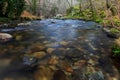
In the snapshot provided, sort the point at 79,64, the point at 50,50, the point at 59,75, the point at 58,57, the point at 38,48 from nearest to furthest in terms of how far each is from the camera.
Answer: the point at 59,75 → the point at 79,64 → the point at 58,57 → the point at 50,50 → the point at 38,48

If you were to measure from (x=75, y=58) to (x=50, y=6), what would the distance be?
21645 mm

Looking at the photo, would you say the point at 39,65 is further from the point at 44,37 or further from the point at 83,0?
the point at 83,0

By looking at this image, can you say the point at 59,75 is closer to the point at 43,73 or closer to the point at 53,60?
the point at 43,73

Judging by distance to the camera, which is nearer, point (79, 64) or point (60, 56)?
point (79, 64)

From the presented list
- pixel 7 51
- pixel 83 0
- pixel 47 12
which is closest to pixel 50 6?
pixel 47 12

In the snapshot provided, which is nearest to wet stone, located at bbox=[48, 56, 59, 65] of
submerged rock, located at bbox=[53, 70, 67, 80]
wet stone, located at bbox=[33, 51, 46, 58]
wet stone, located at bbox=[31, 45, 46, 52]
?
wet stone, located at bbox=[33, 51, 46, 58]

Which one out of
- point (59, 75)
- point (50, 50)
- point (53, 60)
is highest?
point (50, 50)

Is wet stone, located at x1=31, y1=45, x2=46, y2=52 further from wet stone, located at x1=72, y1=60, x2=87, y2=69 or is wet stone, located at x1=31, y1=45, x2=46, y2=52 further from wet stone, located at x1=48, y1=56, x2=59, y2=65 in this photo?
wet stone, located at x1=72, y1=60, x2=87, y2=69

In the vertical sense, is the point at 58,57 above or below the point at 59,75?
above

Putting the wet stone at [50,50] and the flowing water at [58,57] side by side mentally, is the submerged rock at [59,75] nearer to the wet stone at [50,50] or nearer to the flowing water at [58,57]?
the flowing water at [58,57]

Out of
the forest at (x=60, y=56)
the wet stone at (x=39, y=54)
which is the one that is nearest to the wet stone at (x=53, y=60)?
the forest at (x=60, y=56)

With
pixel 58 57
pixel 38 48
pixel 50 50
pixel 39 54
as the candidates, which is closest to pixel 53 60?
pixel 58 57

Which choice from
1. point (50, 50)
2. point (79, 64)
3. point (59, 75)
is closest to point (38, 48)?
point (50, 50)

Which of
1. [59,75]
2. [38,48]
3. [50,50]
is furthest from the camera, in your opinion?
[38,48]
